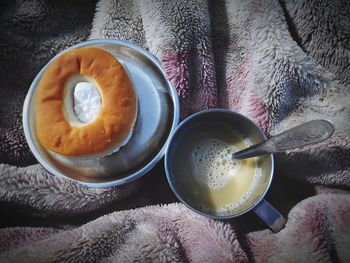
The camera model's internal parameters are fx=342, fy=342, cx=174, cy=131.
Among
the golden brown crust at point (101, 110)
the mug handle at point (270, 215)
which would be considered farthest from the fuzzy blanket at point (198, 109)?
the golden brown crust at point (101, 110)

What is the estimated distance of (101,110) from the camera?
54cm

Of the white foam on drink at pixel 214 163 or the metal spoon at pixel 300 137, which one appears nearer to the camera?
the metal spoon at pixel 300 137

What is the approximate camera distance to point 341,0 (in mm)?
626

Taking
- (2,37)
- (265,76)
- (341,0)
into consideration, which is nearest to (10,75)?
(2,37)

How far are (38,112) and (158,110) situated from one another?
21 centimetres

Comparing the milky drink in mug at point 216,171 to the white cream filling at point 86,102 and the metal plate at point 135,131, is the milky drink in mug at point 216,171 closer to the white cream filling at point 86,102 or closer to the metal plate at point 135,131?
the metal plate at point 135,131

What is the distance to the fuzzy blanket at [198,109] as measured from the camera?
0.57 m

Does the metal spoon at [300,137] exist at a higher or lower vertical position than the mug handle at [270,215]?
higher

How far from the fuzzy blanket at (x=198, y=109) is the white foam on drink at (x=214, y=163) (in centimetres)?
7

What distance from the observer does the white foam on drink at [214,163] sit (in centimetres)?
65

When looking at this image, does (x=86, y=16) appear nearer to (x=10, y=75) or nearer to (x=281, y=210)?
(x=10, y=75)

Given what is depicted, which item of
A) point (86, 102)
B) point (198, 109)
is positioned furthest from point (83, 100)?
point (198, 109)

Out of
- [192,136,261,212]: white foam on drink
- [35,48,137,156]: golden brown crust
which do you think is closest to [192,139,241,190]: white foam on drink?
[192,136,261,212]: white foam on drink

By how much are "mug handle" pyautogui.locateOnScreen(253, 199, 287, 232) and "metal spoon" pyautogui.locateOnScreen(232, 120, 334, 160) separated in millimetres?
92
